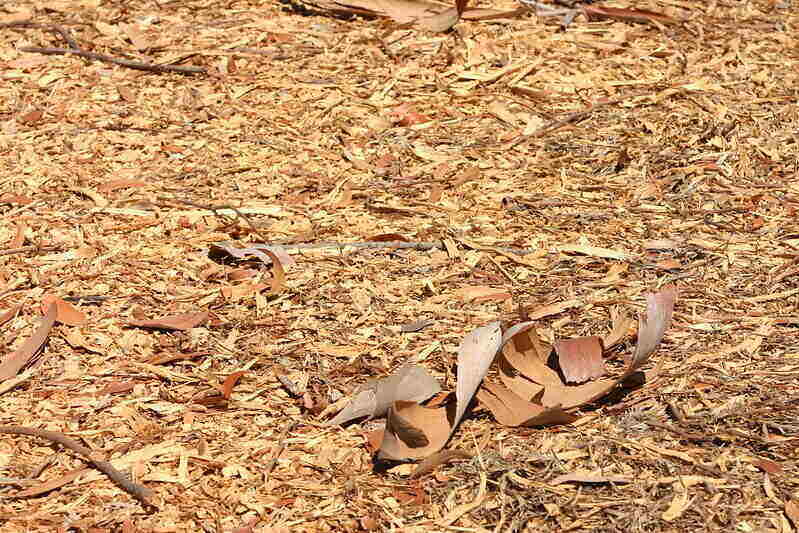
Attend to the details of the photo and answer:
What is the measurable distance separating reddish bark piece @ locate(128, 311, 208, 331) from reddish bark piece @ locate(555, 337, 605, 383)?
113 centimetres

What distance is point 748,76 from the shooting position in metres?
4.71

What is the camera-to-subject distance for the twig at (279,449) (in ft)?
8.65

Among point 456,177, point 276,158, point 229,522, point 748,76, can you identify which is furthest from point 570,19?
point 229,522

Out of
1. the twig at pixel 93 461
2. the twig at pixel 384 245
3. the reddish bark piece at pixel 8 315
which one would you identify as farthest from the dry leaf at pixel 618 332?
the reddish bark piece at pixel 8 315

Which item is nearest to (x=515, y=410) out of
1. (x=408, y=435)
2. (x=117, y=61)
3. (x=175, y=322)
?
(x=408, y=435)

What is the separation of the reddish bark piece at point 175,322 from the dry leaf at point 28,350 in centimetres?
25

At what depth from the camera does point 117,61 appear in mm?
4738

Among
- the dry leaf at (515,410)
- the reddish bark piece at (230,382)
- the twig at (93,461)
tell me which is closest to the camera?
the twig at (93,461)

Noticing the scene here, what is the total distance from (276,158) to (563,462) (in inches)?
79.0

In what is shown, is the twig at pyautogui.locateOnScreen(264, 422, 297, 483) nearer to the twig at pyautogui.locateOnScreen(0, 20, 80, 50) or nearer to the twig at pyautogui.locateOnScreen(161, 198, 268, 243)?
the twig at pyautogui.locateOnScreen(161, 198, 268, 243)

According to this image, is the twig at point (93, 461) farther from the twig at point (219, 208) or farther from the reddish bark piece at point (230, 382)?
the twig at point (219, 208)

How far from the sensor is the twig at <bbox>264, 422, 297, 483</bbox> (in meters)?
2.64

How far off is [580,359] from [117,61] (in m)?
2.88

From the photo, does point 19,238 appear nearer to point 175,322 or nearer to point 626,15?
point 175,322
